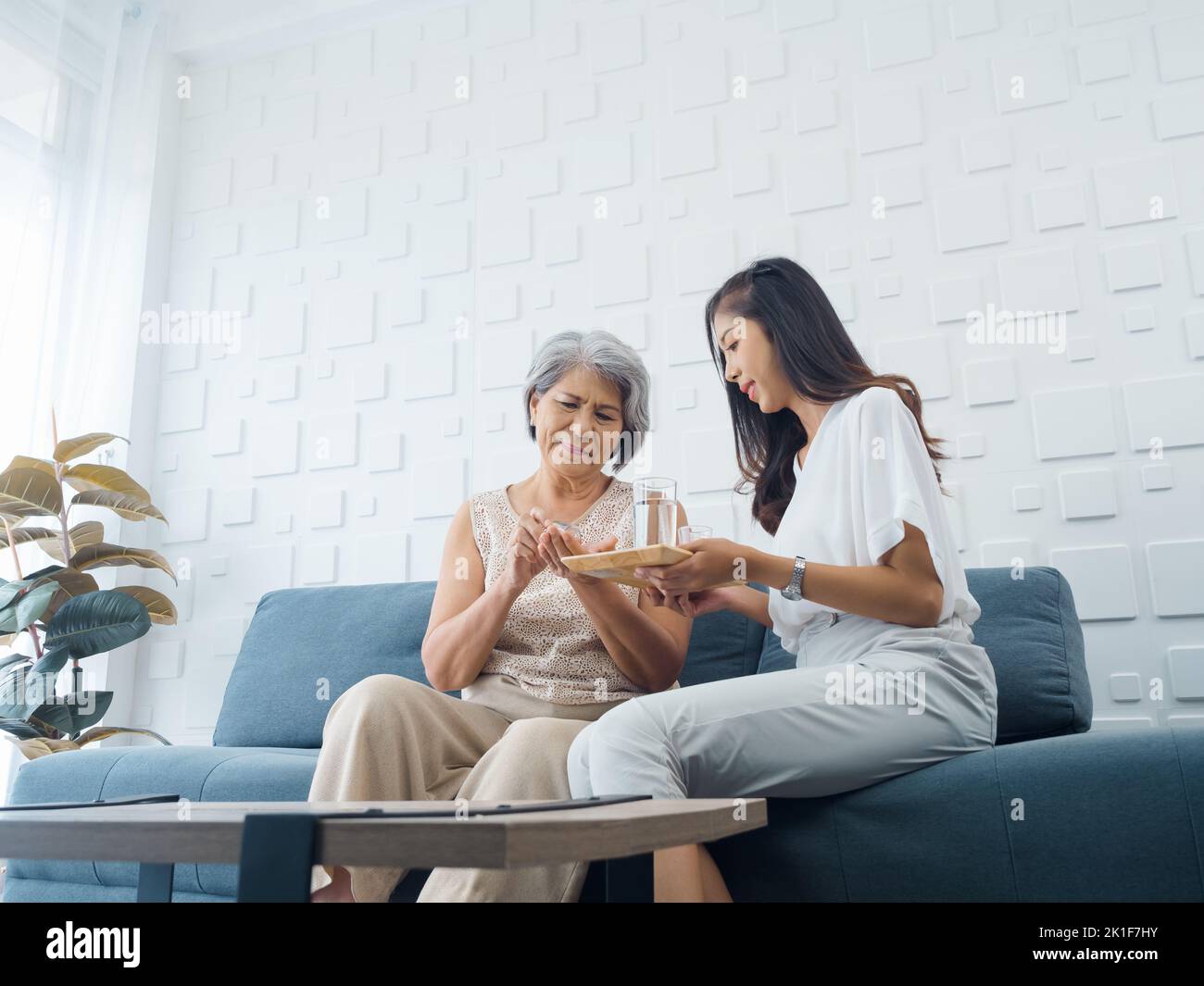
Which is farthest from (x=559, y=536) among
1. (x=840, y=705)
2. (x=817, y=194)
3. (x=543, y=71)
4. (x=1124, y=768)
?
(x=543, y=71)

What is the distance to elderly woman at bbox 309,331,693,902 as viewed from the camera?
1472 mm

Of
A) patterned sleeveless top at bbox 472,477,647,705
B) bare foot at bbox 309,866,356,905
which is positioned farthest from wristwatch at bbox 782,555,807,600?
bare foot at bbox 309,866,356,905

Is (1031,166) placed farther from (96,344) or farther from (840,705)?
(96,344)

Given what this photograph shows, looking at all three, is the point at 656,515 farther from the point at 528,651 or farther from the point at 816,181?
the point at 816,181

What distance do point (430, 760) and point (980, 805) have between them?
816 mm

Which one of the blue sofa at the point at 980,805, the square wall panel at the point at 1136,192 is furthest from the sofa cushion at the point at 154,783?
the square wall panel at the point at 1136,192

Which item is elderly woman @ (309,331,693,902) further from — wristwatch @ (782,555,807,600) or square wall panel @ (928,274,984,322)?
square wall panel @ (928,274,984,322)

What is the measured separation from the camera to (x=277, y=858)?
0.81 meters

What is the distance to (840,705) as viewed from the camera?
1423 millimetres

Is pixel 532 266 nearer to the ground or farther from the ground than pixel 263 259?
nearer to the ground

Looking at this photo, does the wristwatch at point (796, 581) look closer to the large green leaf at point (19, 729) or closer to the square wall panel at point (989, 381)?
the square wall panel at point (989, 381)

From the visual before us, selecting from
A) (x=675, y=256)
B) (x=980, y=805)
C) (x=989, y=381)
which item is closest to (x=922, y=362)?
(x=989, y=381)

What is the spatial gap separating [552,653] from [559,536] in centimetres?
34
